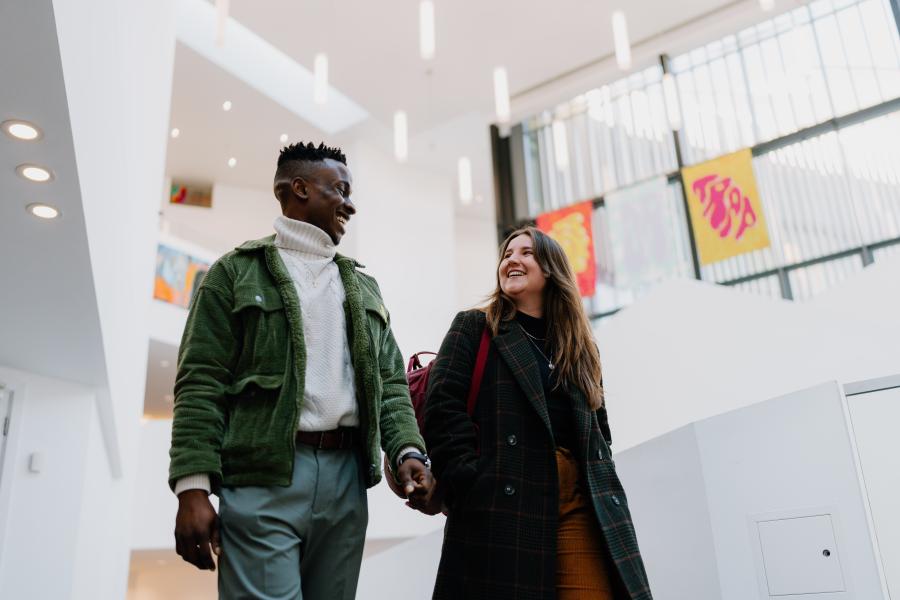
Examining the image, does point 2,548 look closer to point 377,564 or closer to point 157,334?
point 377,564

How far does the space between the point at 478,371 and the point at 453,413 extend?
0.53ft

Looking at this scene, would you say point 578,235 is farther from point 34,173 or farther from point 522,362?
point 522,362

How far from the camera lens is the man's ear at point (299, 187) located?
192 cm

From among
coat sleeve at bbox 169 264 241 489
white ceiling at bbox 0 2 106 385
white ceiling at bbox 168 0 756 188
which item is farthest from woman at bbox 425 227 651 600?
white ceiling at bbox 168 0 756 188

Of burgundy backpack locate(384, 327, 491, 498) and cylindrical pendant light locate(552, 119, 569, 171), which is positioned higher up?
cylindrical pendant light locate(552, 119, 569, 171)

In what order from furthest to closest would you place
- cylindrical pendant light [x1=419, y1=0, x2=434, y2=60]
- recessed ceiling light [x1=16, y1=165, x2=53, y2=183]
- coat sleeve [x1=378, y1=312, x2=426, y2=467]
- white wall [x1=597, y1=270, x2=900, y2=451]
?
cylindrical pendant light [x1=419, y1=0, x2=434, y2=60] < white wall [x1=597, y1=270, x2=900, y2=451] < recessed ceiling light [x1=16, y1=165, x2=53, y2=183] < coat sleeve [x1=378, y1=312, x2=426, y2=467]

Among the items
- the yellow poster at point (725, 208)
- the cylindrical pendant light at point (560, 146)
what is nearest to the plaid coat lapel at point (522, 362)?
the yellow poster at point (725, 208)

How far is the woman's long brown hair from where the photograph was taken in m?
2.16

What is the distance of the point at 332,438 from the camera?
1.67 meters

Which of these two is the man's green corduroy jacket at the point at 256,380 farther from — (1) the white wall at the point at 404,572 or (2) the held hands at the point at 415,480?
(1) the white wall at the point at 404,572

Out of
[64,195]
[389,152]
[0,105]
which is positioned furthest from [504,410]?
[389,152]

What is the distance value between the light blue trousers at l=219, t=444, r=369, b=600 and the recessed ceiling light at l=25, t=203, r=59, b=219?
83.3 inches

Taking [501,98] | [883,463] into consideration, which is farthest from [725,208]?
[883,463]

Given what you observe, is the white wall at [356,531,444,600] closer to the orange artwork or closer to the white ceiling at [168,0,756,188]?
the orange artwork
